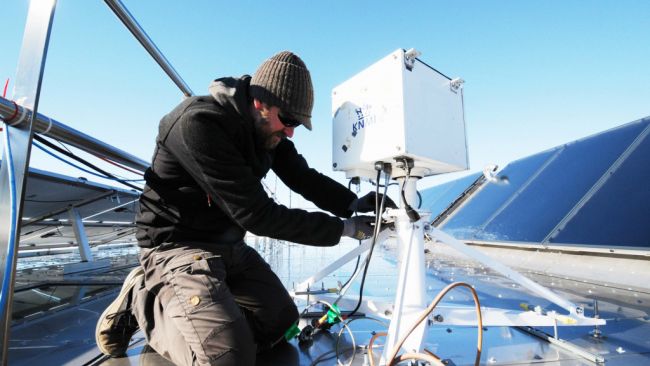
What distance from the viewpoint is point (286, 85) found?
3.75 ft

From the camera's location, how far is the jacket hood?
120cm

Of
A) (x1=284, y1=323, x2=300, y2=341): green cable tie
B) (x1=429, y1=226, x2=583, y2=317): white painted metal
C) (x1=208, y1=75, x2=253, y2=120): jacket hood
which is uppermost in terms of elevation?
(x1=208, y1=75, x2=253, y2=120): jacket hood

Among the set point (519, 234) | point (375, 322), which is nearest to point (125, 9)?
point (375, 322)

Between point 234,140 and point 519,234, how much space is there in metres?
3.11

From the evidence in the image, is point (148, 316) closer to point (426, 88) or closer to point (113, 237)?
point (426, 88)

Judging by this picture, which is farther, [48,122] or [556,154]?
[556,154]

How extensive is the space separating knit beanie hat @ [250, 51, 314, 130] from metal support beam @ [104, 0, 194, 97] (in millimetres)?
463

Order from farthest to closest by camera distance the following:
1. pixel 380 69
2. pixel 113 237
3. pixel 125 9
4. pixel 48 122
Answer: pixel 113 237
pixel 380 69
pixel 125 9
pixel 48 122

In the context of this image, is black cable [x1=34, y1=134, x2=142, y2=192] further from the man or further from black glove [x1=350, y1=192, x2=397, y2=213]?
black glove [x1=350, y1=192, x2=397, y2=213]

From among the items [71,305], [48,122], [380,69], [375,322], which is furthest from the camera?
[71,305]

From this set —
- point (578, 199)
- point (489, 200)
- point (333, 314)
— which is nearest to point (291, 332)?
point (333, 314)

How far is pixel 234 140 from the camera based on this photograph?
1.18 m

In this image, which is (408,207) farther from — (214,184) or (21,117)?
(21,117)

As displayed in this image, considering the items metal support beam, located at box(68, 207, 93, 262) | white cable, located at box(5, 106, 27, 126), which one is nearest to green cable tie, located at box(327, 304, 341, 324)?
white cable, located at box(5, 106, 27, 126)
